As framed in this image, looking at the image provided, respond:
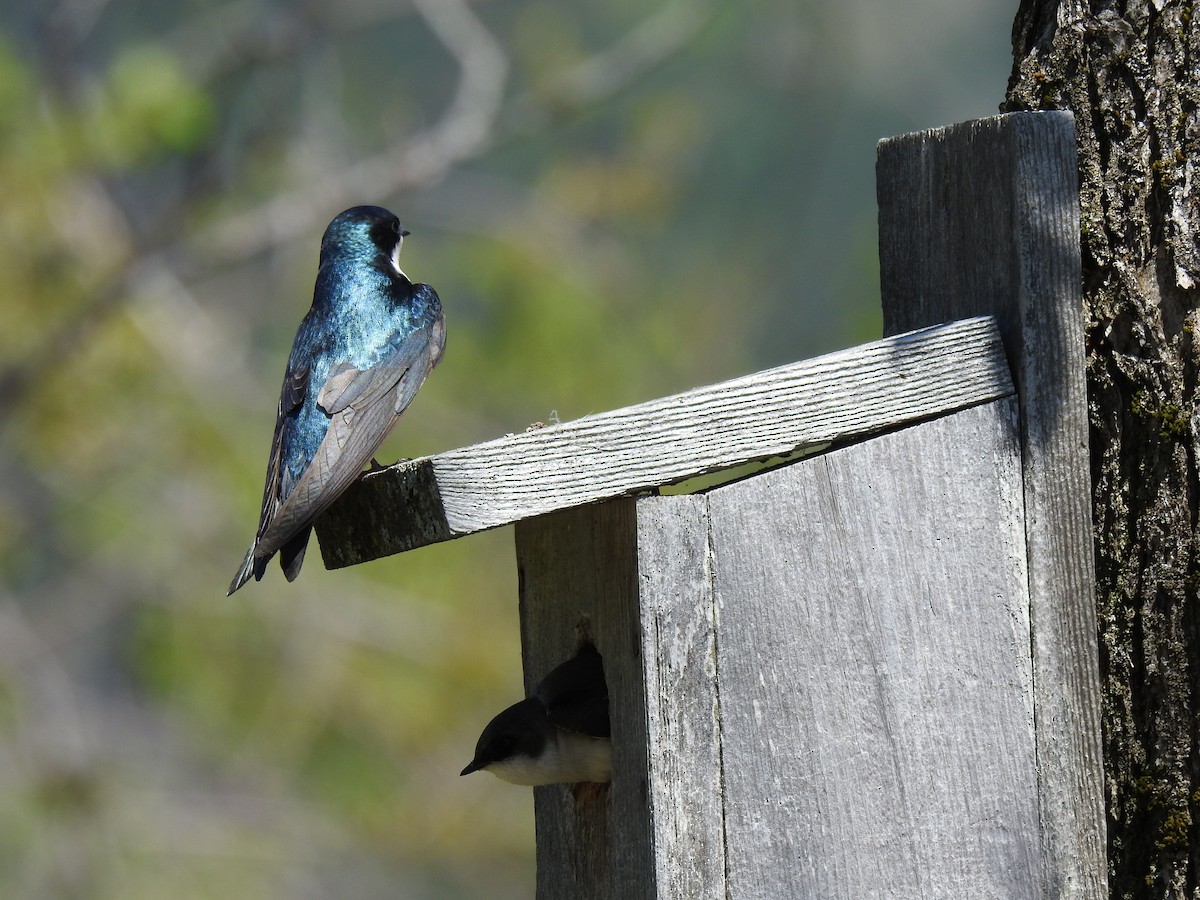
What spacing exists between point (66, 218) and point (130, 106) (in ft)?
4.53

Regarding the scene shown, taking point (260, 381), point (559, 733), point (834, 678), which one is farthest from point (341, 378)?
point (260, 381)

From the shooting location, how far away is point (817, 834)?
173cm

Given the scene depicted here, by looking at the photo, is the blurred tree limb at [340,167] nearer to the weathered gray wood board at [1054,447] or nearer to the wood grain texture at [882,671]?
the weathered gray wood board at [1054,447]

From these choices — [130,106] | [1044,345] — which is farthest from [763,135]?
[1044,345]

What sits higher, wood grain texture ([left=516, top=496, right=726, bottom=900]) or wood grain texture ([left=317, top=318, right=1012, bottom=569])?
wood grain texture ([left=317, top=318, right=1012, bottom=569])

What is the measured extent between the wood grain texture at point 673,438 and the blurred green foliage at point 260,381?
3.82 metres

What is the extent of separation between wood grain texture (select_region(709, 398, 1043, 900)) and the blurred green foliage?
392 cm

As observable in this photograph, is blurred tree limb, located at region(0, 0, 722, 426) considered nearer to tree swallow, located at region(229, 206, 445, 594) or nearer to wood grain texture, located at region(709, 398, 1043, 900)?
tree swallow, located at region(229, 206, 445, 594)

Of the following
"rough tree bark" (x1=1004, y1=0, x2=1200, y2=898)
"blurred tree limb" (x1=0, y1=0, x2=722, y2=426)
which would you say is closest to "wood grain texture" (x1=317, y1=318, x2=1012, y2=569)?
"rough tree bark" (x1=1004, y1=0, x2=1200, y2=898)

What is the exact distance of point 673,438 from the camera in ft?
5.57

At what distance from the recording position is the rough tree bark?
73.0 inches

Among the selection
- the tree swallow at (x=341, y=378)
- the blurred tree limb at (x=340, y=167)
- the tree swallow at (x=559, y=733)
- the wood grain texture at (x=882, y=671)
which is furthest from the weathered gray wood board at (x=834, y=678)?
the blurred tree limb at (x=340, y=167)

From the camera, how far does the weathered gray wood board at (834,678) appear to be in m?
1.70

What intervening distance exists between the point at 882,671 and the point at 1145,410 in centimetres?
51
